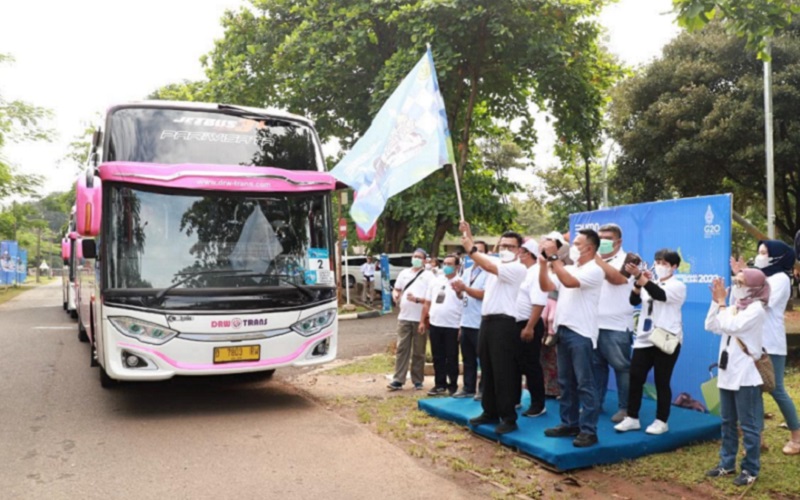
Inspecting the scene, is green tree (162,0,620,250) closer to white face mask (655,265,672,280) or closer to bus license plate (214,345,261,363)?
bus license plate (214,345,261,363)

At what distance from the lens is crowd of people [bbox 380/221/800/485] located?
5016mm

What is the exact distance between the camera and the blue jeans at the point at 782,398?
18.0ft

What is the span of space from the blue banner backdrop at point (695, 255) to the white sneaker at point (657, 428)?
1.29 m

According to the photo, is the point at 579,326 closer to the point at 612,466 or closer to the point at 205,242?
the point at 612,466

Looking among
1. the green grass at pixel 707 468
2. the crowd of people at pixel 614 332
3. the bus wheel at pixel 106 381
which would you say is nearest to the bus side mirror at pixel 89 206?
the bus wheel at pixel 106 381

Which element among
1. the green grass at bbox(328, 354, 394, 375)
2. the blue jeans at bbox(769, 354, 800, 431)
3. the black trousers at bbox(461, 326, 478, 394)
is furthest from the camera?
the green grass at bbox(328, 354, 394, 375)

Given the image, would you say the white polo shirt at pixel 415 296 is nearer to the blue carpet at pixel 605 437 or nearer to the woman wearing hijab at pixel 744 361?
the blue carpet at pixel 605 437

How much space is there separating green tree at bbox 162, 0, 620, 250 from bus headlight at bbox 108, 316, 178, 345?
11.1 m

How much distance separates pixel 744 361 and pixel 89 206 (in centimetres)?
612

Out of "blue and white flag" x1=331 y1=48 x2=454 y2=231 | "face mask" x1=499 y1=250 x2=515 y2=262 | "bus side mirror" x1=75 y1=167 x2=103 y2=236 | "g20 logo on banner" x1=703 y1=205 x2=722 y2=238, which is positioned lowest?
"face mask" x1=499 y1=250 x2=515 y2=262

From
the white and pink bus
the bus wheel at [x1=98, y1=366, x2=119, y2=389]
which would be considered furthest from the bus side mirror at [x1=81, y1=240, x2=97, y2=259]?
the bus wheel at [x1=98, y1=366, x2=119, y2=389]

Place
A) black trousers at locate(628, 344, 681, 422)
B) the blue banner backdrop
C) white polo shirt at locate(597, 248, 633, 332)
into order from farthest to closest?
1. the blue banner backdrop
2. white polo shirt at locate(597, 248, 633, 332)
3. black trousers at locate(628, 344, 681, 422)

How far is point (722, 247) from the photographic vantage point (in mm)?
6734

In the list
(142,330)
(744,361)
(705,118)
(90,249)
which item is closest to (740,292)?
(744,361)
